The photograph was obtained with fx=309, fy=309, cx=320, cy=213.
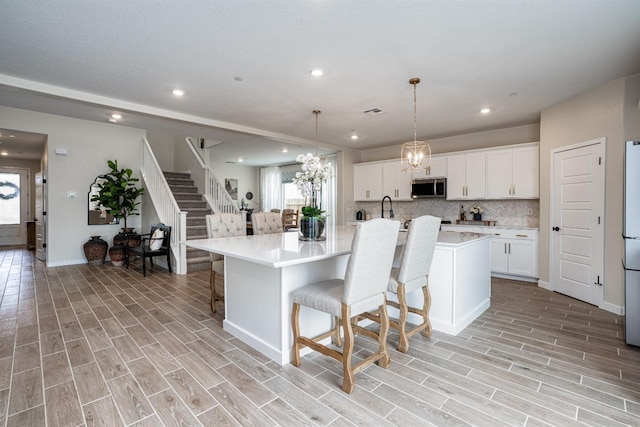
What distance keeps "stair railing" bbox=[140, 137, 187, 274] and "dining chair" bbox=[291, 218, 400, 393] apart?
3.40 m

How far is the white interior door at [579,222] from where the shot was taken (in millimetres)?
3678

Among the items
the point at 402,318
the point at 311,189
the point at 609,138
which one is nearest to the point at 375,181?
the point at 609,138

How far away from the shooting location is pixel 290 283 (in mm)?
2348

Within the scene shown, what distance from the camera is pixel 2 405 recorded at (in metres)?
1.79

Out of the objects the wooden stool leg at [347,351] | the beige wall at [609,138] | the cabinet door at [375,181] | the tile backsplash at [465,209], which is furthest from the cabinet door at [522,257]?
the wooden stool leg at [347,351]

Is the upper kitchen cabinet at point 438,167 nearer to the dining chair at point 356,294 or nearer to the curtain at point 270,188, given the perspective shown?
the dining chair at point 356,294

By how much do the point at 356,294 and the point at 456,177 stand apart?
4572mm

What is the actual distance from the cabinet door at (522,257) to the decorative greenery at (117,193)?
6.91m

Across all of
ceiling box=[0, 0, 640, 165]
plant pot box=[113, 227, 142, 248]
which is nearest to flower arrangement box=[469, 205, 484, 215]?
ceiling box=[0, 0, 640, 165]

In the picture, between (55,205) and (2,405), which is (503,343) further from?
(55,205)

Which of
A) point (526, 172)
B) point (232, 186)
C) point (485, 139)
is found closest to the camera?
point (526, 172)

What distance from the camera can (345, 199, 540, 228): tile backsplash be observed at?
5.27 m

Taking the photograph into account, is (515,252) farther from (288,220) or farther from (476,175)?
(288,220)

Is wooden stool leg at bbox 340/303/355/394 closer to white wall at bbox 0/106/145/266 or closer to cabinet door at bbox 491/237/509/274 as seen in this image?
cabinet door at bbox 491/237/509/274
